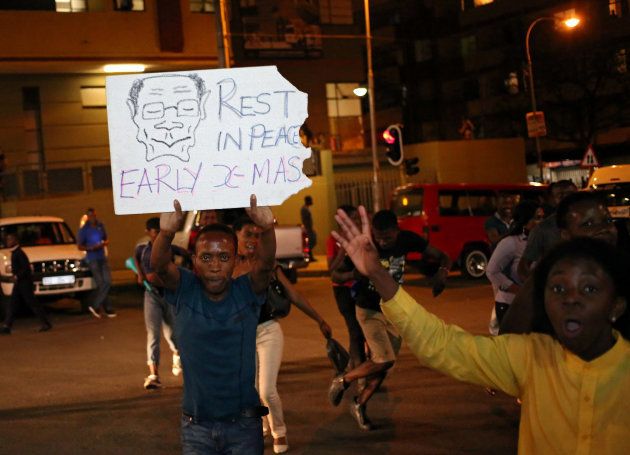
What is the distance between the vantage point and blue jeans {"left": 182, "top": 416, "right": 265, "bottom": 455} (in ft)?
15.7

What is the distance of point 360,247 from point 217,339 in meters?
1.75

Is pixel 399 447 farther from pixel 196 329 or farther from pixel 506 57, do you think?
pixel 506 57

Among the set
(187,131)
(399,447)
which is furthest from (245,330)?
(399,447)

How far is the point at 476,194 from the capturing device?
2280 cm

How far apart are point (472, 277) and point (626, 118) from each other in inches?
935

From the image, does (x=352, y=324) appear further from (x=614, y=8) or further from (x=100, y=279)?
(x=614, y=8)

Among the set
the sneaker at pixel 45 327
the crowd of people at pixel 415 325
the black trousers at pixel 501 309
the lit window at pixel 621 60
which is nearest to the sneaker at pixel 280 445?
the crowd of people at pixel 415 325

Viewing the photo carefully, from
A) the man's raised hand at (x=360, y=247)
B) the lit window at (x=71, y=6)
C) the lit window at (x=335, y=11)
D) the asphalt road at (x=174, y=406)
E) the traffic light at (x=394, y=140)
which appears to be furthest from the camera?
the lit window at (x=335, y=11)

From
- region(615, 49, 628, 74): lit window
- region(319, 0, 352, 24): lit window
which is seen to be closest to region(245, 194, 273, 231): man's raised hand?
region(319, 0, 352, 24): lit window

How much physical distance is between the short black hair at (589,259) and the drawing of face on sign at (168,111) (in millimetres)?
2060

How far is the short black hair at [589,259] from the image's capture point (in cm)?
304

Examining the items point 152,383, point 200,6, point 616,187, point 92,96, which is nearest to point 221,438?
point 152,383

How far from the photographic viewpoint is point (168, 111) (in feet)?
15.6

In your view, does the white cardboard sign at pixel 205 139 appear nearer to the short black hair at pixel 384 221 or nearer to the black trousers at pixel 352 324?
the short black hair at pixel 384 221
